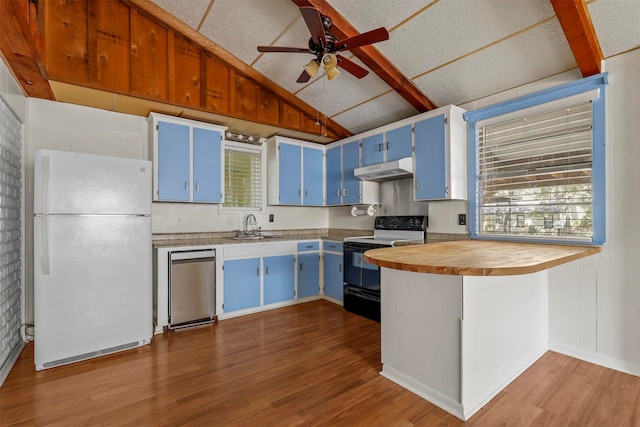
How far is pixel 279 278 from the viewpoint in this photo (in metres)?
3.85

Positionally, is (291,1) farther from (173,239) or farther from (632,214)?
(632,214)

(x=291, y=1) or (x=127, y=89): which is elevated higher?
(x=291, y=1)

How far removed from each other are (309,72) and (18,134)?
8.74 ft

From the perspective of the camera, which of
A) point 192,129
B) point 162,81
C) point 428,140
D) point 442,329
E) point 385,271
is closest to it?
point 442,329

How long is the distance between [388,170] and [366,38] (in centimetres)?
166

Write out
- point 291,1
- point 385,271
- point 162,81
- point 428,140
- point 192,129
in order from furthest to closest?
point 192,129 → point 428,140 → point 162,81 → point 291,1 → point 385,271

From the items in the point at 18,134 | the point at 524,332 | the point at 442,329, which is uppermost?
the point at 18,134

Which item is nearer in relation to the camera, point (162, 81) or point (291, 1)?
point (291, 1)

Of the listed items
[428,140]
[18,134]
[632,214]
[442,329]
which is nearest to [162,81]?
[18,134]

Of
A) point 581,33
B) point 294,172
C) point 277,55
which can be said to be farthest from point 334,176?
point 581,33

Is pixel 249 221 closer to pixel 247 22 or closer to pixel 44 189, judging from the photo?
pixel 44 189

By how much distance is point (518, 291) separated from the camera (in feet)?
7.45

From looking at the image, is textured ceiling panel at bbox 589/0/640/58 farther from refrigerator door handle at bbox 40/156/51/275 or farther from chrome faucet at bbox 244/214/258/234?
refrigerator door handle at bbox 40/156/51/275

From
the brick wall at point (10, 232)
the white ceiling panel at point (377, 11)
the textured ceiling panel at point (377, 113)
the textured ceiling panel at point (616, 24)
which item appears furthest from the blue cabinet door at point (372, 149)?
the brick wall at point (10, 232)
